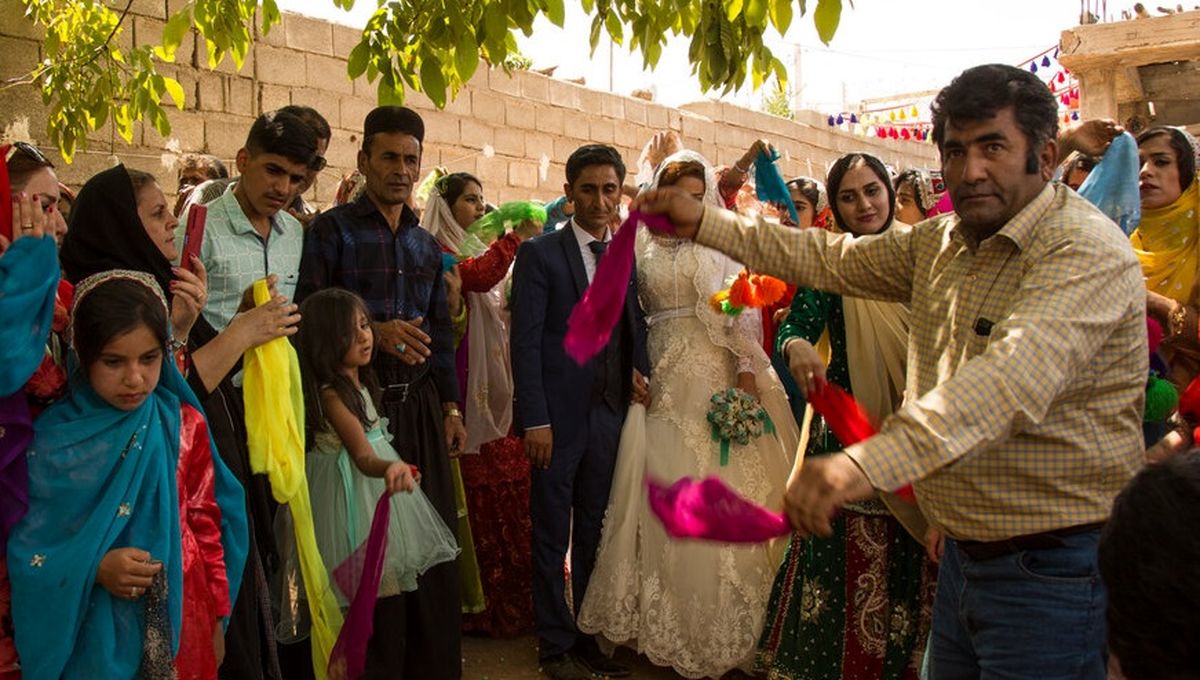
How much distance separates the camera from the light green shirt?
3.89 m

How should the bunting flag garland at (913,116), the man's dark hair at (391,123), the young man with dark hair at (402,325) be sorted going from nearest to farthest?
the young man with dark hair at (402,325), the man's dark hair at (391,123), the bunting flag garland at (913,116)

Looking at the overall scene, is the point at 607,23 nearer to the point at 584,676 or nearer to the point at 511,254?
the point at 511,254

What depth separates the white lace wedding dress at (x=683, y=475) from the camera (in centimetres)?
462

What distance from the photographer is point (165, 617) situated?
2984 mm

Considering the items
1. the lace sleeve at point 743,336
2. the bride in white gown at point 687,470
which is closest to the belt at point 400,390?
the bride in white gown at point 687,470

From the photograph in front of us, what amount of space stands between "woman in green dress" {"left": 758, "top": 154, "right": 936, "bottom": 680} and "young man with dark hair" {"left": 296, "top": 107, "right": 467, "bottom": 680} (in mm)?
1397

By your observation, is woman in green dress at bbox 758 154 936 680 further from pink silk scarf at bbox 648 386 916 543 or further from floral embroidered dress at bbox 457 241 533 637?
pink silk scarf at bbox 648 386 916 543

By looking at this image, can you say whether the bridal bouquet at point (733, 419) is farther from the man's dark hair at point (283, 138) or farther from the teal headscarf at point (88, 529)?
the teal headscarf at point (88, 529)

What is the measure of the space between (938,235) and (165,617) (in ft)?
7.58

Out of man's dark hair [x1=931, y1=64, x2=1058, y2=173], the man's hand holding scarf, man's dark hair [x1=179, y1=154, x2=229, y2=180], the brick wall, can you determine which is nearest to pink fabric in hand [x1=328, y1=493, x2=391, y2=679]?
the man's hand holding scarf

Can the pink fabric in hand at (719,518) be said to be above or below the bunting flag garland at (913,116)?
below

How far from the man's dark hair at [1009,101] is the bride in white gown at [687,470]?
2326mm

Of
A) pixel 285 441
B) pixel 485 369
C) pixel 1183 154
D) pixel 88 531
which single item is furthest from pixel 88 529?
pixel 1183 154

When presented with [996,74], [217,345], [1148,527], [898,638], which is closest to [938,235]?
[996,74]
